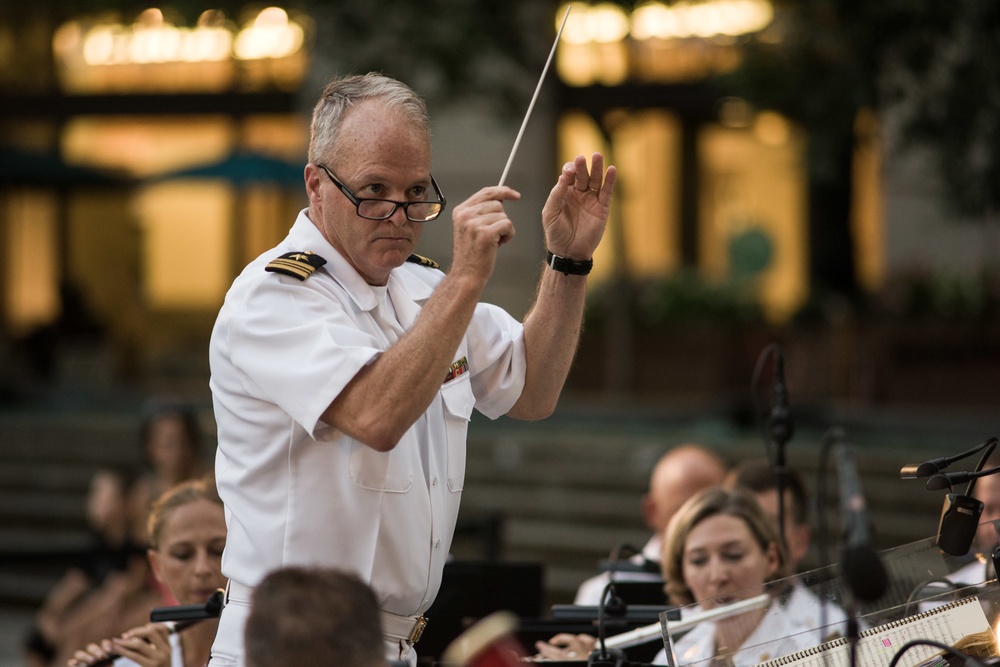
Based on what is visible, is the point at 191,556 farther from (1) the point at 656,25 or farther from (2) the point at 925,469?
(1) the point at 656,25

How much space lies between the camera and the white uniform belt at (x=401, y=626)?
8.75ft

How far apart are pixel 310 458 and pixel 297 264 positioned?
1.23 feet

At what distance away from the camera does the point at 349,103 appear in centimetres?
266

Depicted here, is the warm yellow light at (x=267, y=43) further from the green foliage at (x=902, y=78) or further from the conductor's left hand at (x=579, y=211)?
the conductor's left hand at (x=579, y=211)

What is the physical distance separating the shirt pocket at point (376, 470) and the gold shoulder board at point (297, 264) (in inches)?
13.4

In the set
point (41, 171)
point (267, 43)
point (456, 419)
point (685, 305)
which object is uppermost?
point (267, 43)

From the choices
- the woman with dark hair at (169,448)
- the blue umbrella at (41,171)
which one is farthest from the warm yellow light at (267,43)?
the woman with dark hair at (169,448)

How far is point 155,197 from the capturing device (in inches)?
773

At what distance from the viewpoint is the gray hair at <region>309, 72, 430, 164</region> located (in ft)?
8.72

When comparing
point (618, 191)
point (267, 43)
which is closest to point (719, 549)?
point (618, 191)

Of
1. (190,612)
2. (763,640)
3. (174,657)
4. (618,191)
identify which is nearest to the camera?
(763,640)

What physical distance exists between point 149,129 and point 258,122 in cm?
193

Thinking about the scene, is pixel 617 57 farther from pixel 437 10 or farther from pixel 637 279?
pixel 437 10

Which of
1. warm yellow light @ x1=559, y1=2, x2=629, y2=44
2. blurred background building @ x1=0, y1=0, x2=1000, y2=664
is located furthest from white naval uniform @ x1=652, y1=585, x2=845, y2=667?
warm yellow light @ x1=559, y1=2, x2=629, y2=44
